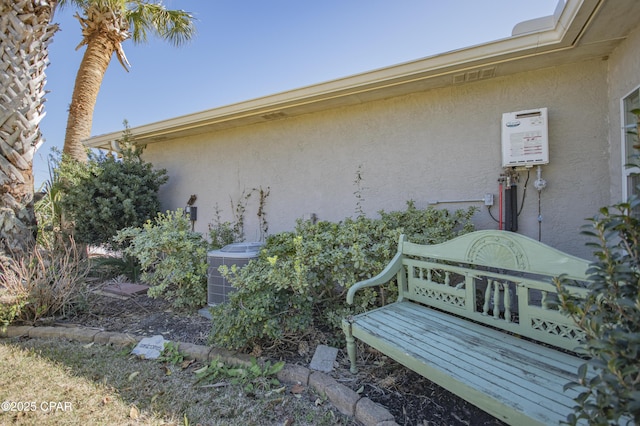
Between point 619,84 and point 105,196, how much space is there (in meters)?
7.07

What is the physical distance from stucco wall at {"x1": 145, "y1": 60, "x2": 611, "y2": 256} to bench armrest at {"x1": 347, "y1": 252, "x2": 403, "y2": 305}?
148cm

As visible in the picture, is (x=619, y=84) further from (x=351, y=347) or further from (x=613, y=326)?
(x=351, y=347)

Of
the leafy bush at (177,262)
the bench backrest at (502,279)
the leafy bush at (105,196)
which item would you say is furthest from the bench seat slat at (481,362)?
the leafy bush at (105,196)

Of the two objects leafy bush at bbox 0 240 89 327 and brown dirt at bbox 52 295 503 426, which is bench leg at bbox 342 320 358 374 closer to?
brown dirt at bbox 52 295 503 426

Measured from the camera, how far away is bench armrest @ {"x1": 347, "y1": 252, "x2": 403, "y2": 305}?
7.82ft

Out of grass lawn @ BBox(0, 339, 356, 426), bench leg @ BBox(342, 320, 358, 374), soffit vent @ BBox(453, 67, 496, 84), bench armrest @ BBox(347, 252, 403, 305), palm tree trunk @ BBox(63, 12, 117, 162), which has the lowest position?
grass lawn @ BBox(0, 339, 356, 426)

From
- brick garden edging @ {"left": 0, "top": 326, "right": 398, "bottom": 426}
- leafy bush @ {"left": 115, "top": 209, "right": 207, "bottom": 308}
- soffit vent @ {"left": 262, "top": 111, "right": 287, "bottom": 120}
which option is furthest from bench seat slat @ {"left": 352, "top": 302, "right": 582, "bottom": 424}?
soffit vent @ {"left": 262, "top": 111, "right": 287, "bottom": 120}

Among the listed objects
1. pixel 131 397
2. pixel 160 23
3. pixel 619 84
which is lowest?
pixel 131 397

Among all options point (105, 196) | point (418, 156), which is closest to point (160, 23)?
point (105, 196)

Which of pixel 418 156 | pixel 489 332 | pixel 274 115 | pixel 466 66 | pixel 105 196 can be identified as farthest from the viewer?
pixel 105 196

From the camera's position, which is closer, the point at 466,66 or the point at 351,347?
the point at 351,347

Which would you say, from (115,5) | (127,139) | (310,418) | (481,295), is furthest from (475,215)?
(115,5)

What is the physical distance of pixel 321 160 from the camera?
14.8ft

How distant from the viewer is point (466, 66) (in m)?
3.11
